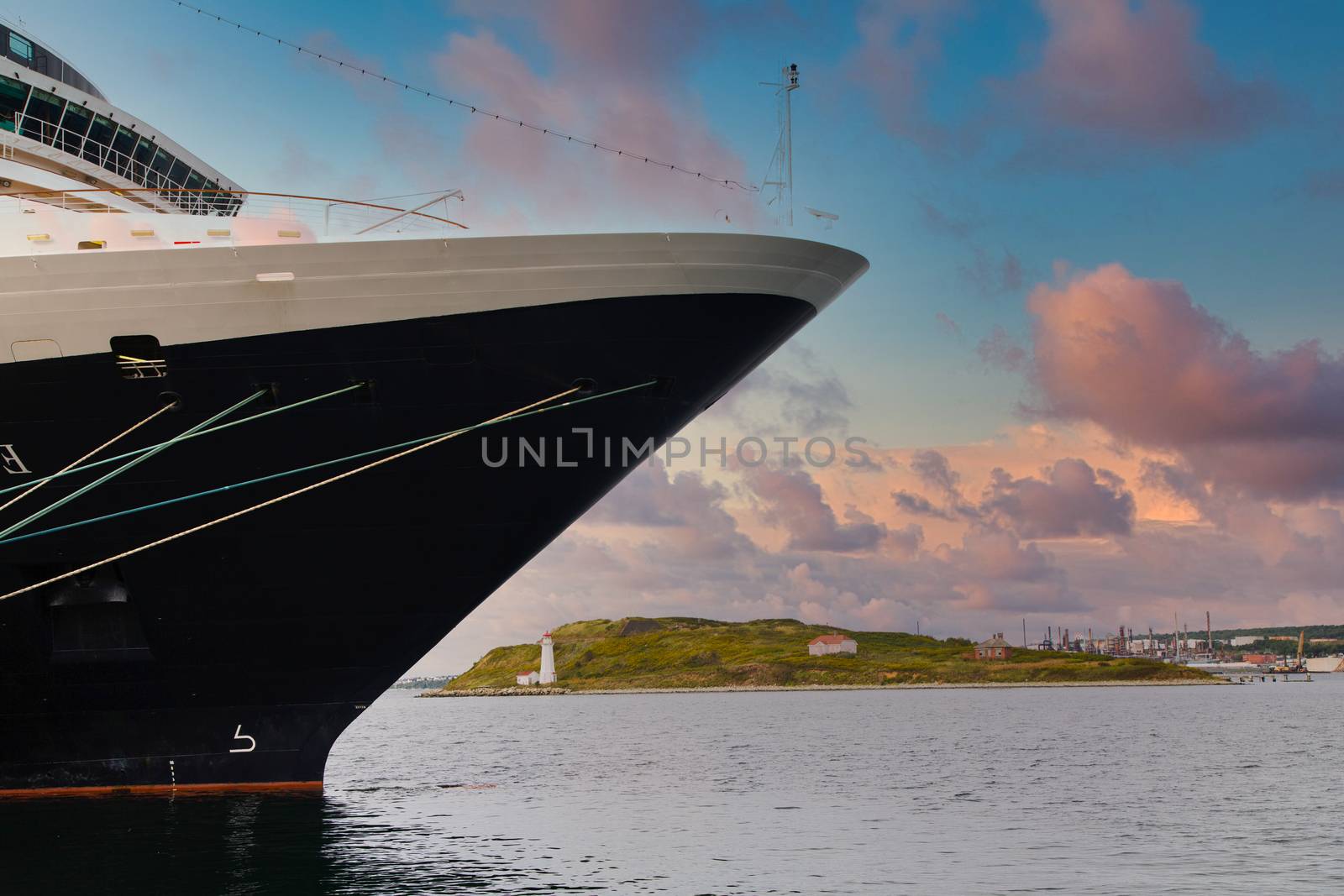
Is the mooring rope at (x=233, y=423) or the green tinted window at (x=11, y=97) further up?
the green tinted window at (x=11, y=97)

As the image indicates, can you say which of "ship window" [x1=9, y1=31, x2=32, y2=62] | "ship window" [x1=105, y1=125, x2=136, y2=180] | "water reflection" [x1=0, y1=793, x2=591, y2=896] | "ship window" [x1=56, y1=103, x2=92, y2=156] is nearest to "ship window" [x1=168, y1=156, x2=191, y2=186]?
"ship window" [x1=105, y1=125, x2=136, y2=180]

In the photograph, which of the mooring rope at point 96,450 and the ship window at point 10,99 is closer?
the mooring rope at point 96,450

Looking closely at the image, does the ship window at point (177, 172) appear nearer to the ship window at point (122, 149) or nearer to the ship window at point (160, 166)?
the ship window at point (160, 166)

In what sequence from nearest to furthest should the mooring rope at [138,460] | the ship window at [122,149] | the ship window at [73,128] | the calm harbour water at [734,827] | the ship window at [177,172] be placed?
1. the mooring rope at [138,460]
2. the calm harbour water at [734,827]
3. the ship window at [73,128]
4. the ship window at [122,149]
5. the ship window at [177,172]

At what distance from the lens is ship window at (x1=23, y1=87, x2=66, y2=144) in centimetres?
2339

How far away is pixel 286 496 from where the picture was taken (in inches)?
779

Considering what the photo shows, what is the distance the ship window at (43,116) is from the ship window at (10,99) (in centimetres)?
15

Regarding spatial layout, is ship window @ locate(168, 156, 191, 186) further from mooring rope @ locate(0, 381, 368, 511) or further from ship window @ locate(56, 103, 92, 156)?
mooring rope @ locate(0, 381, 368, 511)

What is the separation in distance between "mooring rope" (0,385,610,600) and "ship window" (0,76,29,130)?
9036mm

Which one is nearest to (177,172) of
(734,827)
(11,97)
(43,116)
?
(43,116)

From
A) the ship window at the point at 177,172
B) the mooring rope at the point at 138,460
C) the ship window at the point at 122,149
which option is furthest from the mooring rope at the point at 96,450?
the ship window at the point at 177,172

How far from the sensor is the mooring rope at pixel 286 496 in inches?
772

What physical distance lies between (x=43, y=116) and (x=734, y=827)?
20753mm

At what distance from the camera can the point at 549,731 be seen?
83250mm
